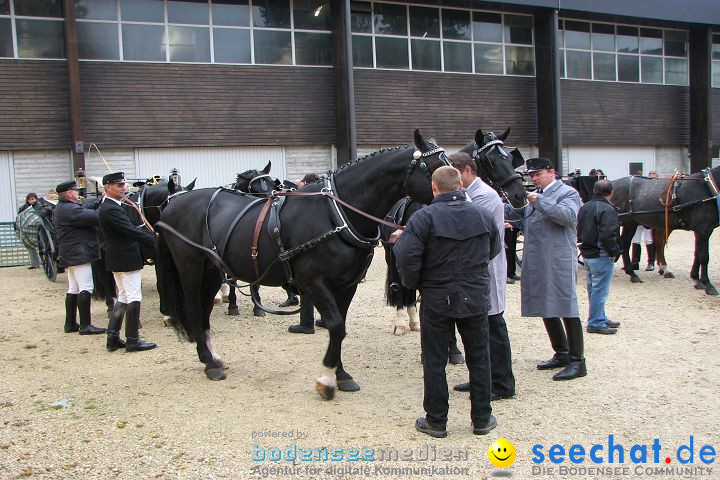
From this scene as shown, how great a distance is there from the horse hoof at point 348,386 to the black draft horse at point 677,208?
6489 millimetres

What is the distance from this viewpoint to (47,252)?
12148 mm

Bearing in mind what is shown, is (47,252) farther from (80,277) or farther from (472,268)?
(472,268)

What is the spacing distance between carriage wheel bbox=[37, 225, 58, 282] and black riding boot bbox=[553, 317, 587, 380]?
1000 centimetres

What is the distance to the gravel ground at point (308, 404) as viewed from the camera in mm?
4051

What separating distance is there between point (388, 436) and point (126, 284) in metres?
3.99

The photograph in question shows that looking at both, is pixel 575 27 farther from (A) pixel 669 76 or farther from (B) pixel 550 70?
(A) pixel 669 76

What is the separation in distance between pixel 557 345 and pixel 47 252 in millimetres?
10252

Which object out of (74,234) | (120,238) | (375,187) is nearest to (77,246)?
(74,234)

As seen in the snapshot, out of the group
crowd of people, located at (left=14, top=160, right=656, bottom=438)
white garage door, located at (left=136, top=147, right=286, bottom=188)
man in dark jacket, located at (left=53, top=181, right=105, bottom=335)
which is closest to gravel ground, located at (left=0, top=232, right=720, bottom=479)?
crowd of people, located at (left=14, top=160, right=656, bottom=438)

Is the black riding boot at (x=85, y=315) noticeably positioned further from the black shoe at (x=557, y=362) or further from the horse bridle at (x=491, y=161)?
the black shoe at (x=557, y=362)

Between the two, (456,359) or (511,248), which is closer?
(456,359)

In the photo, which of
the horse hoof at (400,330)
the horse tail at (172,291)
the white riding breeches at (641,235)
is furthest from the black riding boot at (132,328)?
the white riding breeches at (641,235)

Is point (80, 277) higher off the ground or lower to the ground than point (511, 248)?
higher

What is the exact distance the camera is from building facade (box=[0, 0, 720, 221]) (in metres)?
17.4
